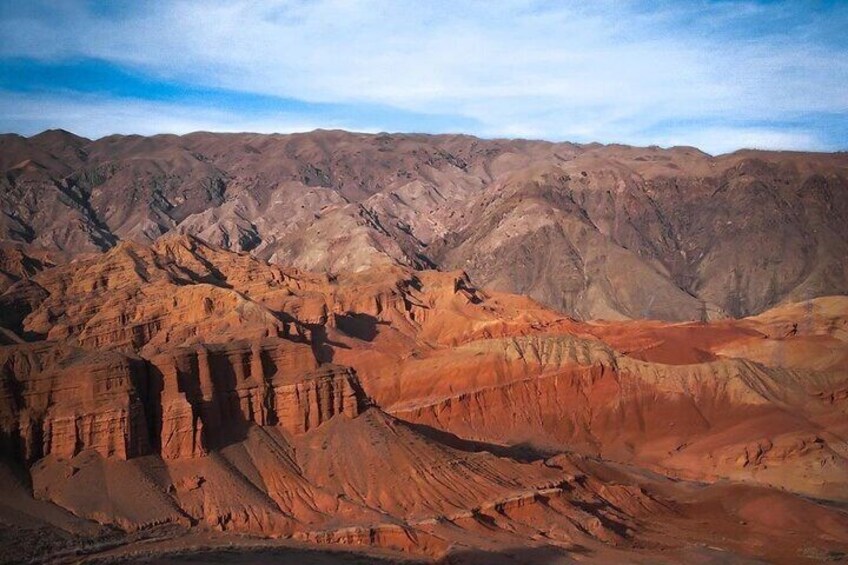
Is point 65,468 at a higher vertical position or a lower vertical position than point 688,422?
higher

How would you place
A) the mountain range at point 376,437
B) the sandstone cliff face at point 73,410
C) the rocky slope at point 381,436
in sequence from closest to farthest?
the mountain range at point 376,437, the rocky slope at point 381,436, the sandstone cliff face at point 73,410

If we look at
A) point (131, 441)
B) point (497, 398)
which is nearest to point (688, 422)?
point (497, 398)

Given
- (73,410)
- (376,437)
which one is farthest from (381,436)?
(73,410)

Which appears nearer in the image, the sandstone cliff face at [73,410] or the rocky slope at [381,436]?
A: the rocky slope at [381,436]

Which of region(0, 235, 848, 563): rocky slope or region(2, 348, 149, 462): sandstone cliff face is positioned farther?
region(2, 348, 149, 462): sandstone cliff face

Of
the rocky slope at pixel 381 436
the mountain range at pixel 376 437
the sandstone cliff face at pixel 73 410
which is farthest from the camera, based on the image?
the sandstone cliff face at pixel 73 410

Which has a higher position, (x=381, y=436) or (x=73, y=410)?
(x=73, y=410)

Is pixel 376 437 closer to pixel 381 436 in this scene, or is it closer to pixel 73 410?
pixel 381 436

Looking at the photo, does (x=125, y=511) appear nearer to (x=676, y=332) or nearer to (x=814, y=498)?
(x=814, y=498)
